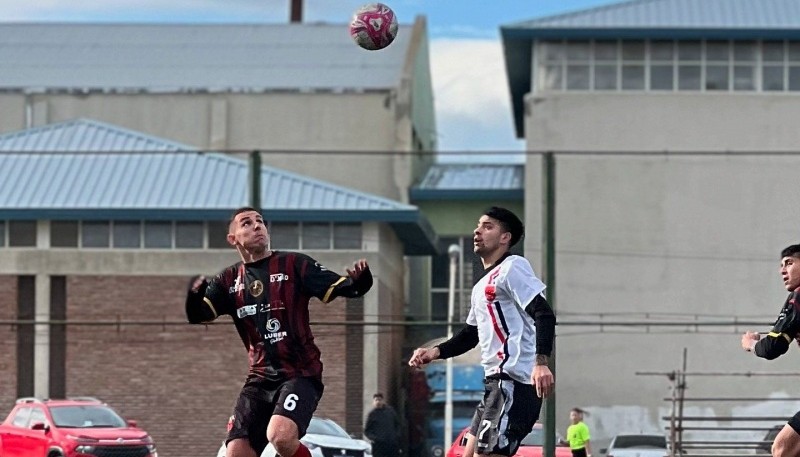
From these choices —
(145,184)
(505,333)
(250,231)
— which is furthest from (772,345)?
(145,184)

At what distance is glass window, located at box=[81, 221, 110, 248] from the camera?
3195 cm

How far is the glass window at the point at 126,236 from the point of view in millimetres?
32062

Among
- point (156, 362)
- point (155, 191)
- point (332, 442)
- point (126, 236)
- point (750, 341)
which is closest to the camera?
point (750, 341)

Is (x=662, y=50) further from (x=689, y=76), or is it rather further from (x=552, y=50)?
(x=552, y=50)

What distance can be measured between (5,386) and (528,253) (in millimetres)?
9103

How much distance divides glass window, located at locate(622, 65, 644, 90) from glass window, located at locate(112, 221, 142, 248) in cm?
1597

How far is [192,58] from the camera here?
171ft

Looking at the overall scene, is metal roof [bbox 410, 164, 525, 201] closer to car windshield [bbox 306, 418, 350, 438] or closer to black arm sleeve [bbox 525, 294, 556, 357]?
car windshield [bbox 306, 418, 350, 438]

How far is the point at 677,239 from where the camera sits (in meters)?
38.8

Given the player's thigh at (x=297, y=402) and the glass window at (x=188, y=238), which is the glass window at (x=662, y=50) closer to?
the glass window at (x=188, y=238)

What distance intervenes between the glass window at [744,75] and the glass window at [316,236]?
695 inches

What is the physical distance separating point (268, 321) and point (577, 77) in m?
34.6

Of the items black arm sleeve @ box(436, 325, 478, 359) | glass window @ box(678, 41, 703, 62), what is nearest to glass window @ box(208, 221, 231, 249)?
glass window @ box(678, 41, 703, 62)

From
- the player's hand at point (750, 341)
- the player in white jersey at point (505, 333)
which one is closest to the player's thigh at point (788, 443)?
the player's hand at point (750, 341)
